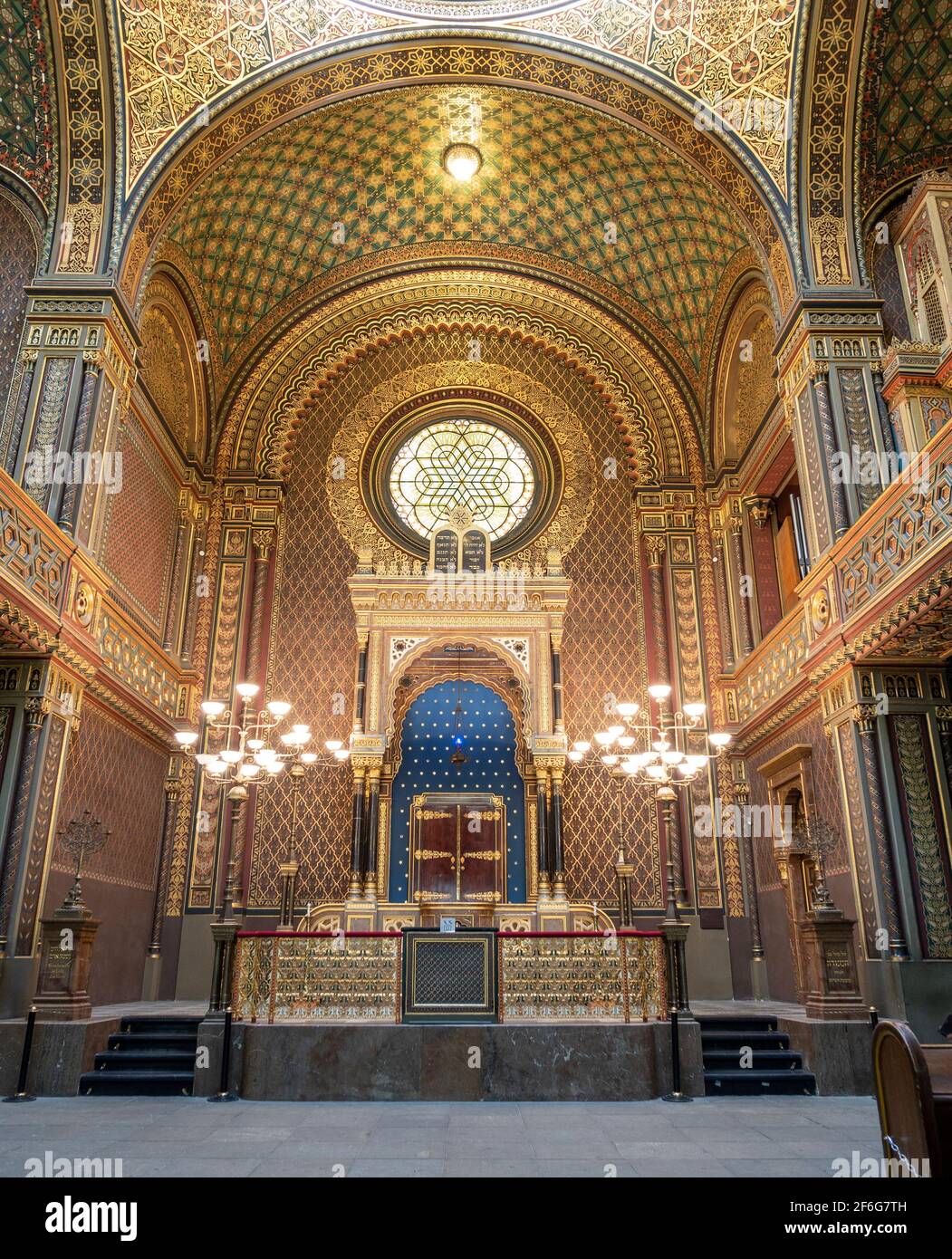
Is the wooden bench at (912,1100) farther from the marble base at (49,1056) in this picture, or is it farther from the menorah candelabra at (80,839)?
the menorah candelabra at (80,839)

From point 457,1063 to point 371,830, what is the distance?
5883mm

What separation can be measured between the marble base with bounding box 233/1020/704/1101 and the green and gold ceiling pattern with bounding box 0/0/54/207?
32.7 ft

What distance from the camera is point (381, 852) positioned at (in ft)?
43.2

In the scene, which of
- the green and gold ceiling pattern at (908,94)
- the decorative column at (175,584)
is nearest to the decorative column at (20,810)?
the decorative column at (175,584)

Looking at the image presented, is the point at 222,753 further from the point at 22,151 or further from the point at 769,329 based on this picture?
the point at 769,329

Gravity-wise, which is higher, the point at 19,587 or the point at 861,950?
the point at 19,587

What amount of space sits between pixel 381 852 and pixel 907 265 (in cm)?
1013

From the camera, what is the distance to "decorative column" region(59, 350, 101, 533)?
9.80 metres

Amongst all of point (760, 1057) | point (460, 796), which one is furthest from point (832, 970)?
point (460, 796)

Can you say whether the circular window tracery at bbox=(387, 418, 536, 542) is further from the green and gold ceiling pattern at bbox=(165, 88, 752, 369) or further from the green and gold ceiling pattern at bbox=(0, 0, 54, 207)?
the green and gold ceiling pattern at bbox=(0, 0, 54, 207)

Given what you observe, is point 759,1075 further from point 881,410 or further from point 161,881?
point 161,881

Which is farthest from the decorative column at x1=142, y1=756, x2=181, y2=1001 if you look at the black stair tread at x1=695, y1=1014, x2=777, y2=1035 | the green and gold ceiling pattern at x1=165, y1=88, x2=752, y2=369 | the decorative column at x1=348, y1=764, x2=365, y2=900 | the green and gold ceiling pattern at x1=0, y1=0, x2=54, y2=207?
the green and gold ceiling pattern at x1=0, y1=0, x2=54, y2=207
